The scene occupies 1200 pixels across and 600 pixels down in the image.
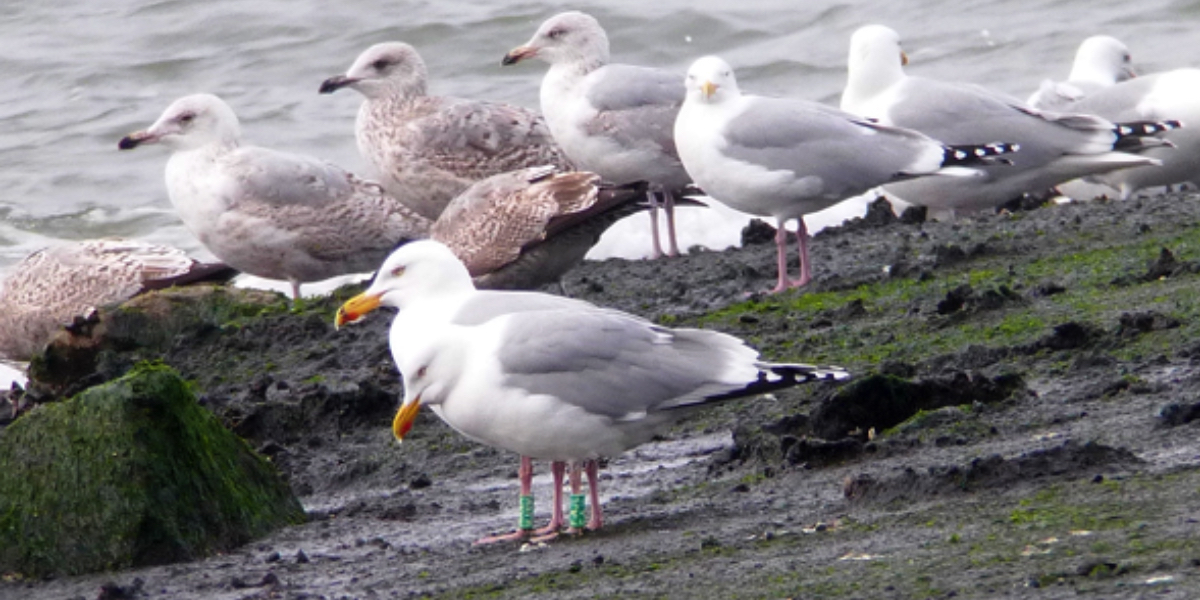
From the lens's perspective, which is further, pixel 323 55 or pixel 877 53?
pixel 323 55

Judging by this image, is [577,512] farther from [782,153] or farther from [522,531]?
[782,153]

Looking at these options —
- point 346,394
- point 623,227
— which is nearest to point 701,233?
point 623,227

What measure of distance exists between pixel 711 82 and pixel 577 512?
13.7ft

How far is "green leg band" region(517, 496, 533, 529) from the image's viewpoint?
497 centimetres

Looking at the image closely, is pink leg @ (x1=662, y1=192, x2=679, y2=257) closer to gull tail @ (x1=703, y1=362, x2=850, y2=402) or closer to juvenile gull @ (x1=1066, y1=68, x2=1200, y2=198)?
juvenile gull @ (x1=1066, y1=68, x2=1200, y2=198)

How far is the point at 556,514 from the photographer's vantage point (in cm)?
504

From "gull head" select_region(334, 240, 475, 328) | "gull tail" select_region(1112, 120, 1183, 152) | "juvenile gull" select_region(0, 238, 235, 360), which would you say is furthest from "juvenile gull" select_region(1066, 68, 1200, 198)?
"gull head" select_region(334, 240, 475, 328)

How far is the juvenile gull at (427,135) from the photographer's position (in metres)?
10.6

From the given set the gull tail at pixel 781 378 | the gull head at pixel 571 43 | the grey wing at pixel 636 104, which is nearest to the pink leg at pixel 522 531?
the gull tail at pixel 781 378

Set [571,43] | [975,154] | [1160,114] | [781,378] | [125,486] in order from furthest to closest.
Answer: [571,43] < [1160,114] < [975,154] < [125,486] < [781,378]

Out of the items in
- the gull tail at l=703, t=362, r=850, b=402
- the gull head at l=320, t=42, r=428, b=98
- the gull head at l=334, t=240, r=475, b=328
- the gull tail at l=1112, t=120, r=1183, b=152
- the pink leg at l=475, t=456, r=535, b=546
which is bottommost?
the pink leg at l=475, t=456, r=535, b=546

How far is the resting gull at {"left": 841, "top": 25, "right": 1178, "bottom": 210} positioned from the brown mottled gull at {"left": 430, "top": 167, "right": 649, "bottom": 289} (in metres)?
2.15

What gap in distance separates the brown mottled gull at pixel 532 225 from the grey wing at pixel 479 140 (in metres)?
1.88

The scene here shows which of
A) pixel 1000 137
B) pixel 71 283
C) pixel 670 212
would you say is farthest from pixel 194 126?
pixel 1000 137
